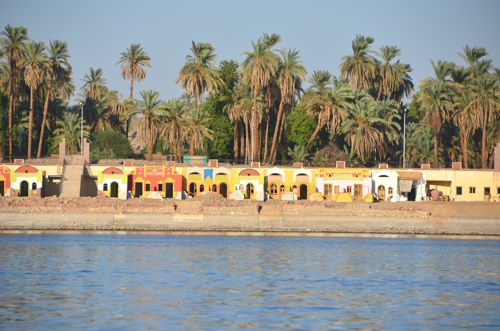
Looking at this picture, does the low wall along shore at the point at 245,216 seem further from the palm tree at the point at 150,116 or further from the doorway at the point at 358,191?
the palm tree at the point at 150,116

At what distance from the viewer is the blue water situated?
27766mm

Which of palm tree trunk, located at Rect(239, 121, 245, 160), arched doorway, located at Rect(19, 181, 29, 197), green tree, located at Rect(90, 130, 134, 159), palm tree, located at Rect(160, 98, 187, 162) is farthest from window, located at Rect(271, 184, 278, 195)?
arched doorway, located at Rect(19, 181, 29, 197)

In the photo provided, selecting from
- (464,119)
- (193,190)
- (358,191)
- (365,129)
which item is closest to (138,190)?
(193,190)

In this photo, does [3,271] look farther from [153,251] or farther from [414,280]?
[414,280]

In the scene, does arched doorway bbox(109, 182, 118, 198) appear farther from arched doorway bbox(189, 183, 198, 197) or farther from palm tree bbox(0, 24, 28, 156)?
palm tree bbox(0, 24, 28, 156)

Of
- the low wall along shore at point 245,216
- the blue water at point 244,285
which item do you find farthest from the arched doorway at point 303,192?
the blue water at point 244,285

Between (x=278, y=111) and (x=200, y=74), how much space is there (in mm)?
10285

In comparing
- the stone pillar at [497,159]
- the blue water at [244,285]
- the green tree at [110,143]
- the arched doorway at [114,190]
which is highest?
the green tree at [110,143]

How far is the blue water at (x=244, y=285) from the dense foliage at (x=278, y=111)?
102 feet

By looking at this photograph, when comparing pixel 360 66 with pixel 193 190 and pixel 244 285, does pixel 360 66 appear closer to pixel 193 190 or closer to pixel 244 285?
pixel 193 190

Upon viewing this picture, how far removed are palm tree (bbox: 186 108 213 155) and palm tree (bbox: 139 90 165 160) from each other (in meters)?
3.16

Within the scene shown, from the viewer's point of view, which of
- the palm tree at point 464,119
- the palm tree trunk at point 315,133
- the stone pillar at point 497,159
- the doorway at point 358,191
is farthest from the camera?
the palm tree trunk at point 315,133

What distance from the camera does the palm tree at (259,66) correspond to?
91.8 m

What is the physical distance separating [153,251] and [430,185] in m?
42.1
